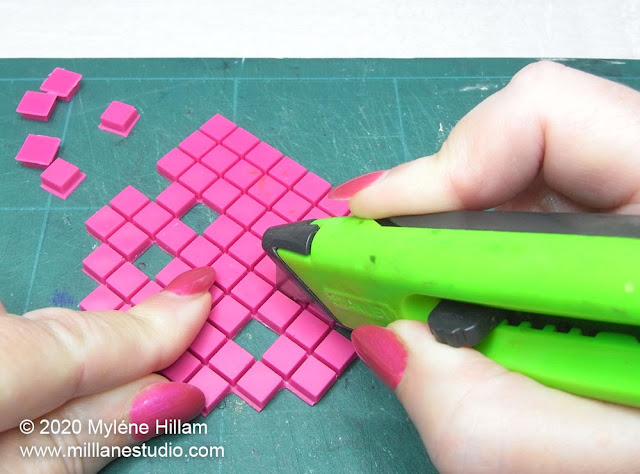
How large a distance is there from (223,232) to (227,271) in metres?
0.07

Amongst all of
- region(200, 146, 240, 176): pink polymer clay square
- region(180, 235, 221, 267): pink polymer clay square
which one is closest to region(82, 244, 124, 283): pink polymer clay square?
region(180, 235, 221, 267): pink polymer clay square

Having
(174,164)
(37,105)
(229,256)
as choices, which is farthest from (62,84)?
(229,256)

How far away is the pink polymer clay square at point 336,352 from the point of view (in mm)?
994

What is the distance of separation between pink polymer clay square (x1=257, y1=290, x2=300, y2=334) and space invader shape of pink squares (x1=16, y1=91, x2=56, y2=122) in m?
0.61

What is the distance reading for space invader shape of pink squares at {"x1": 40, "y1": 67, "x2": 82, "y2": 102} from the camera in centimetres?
127

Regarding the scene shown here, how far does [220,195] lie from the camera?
1132 mm

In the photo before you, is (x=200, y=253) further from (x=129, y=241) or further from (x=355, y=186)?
(x=355, y=186)

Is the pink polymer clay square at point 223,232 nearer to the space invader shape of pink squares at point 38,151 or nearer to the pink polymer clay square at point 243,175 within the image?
the pink polymer clay square at point 243,175

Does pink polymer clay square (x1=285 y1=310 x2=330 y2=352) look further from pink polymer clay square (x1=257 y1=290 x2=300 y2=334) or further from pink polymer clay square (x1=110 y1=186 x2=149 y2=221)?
pink polymer clay square (x1=110 y1=186 x2=149 y2=221)

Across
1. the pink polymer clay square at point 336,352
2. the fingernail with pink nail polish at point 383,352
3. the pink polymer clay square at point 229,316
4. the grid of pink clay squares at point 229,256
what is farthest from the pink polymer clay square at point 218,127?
the fingernail with pink nail polish at point 383,352

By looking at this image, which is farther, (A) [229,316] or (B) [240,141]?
(B) [240,141]

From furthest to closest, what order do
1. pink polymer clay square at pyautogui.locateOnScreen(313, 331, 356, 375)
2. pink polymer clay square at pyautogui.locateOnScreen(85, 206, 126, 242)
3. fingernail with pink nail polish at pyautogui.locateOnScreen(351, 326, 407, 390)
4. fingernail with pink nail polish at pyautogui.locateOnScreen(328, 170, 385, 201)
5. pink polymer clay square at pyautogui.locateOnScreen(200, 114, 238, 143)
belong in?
1. pink polymer clay square at pyautogui.locateOnScreen(200, 114, 238, 143)
2. pink polymer clay square at pyautogui.locateOnScreen(85, 206, 126, 242)
3. pink polymer clay square at pyautogui.locateOnScreen(313, 331, 356, 375)
4. fingernail with pink nail polish at pyautogui.locateOnScreen(328, 170, 385, 201)
5. fingernail with pink nail polish at pyautogui.locateOnScreen(351, 326, 407, 390)

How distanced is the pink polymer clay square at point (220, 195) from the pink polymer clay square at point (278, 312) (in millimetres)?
196
